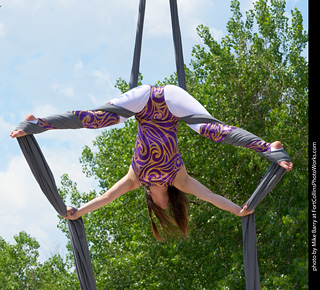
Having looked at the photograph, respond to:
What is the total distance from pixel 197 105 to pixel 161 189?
0.68 m

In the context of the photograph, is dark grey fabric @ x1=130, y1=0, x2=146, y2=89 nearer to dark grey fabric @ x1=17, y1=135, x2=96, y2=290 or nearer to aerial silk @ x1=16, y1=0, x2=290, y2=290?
aerial silk @ x1=16, y1=0, x2=290, y2=290

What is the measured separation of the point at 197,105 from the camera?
406 centimetres

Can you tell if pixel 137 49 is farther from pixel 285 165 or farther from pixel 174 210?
pixel 285 165

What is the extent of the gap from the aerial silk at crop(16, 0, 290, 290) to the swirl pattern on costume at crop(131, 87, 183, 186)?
14 cm

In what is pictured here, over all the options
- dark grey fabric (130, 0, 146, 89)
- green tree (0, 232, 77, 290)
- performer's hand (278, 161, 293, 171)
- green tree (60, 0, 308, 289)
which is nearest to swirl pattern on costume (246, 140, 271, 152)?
performer's hand (278, 161, 293, 171)

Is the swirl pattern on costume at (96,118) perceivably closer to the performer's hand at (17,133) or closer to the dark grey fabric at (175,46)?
the performer's hand at (17,133)

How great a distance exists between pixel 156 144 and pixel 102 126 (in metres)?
0.43

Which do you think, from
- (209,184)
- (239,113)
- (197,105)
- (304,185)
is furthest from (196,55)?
(197,105)

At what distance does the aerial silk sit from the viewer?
12.4 feet

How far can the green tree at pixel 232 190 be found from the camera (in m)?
8.70

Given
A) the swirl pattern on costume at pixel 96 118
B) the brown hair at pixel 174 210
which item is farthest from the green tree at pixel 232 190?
the swirl pattern on costume at pixel 96 118

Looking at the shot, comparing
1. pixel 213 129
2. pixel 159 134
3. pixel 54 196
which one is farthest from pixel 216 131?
pixel 54 196

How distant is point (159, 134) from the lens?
411 centimetres
